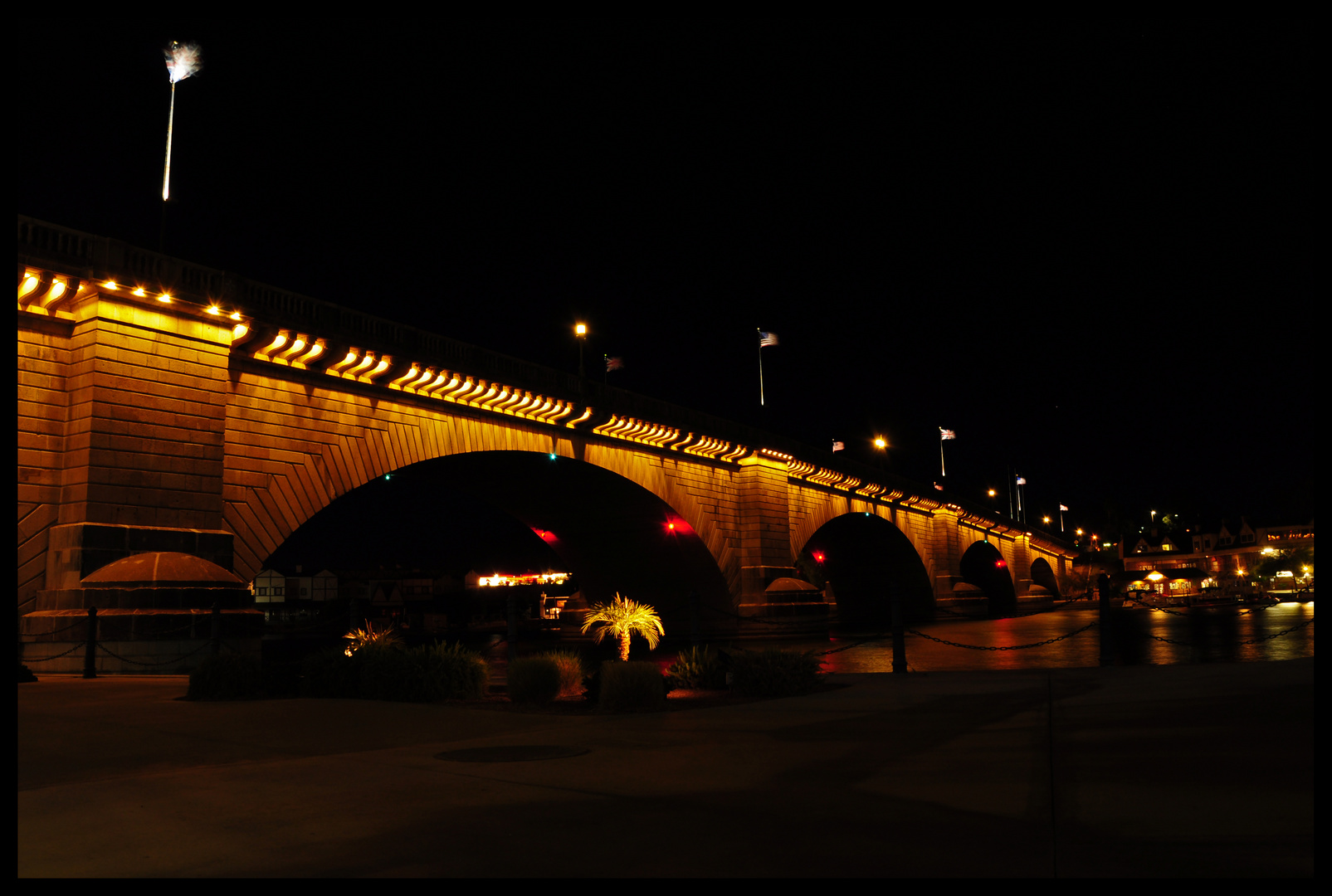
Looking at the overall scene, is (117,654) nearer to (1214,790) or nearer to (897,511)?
(1214,790)

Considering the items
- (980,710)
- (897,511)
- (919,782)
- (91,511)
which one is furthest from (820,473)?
(919,782)

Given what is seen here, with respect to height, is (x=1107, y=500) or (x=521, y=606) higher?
(x=1107, y=500)

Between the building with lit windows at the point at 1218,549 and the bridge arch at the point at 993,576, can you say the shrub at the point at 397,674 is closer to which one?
the bridge arch at the point at 993,576

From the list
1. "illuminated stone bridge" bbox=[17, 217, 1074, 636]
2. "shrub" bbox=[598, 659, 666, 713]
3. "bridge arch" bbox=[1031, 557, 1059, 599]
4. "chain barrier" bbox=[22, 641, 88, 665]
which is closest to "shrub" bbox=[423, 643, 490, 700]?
"shrub" bbox=[598, 659, 666, 713]

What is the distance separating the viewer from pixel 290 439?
2677 centimetres

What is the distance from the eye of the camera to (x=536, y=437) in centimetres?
3603

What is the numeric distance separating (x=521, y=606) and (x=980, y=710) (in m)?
87.1

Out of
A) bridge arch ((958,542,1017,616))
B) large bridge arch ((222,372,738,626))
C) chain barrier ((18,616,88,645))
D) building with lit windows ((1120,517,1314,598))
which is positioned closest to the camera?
chain barrier ((18,616,88,645))

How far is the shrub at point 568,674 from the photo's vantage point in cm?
1306


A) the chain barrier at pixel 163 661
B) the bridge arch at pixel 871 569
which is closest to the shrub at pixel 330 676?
the chain barrier at pixel 163 661

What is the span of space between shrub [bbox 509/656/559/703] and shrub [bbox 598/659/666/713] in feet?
3.40

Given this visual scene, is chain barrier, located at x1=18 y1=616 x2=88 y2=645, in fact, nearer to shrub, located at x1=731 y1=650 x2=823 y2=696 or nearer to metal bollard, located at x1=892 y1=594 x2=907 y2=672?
shrub, located at x1=731 y1=650 x2=823 y2=696

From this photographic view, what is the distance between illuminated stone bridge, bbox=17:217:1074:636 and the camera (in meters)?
20.9

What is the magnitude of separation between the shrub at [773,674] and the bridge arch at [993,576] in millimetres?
87632
